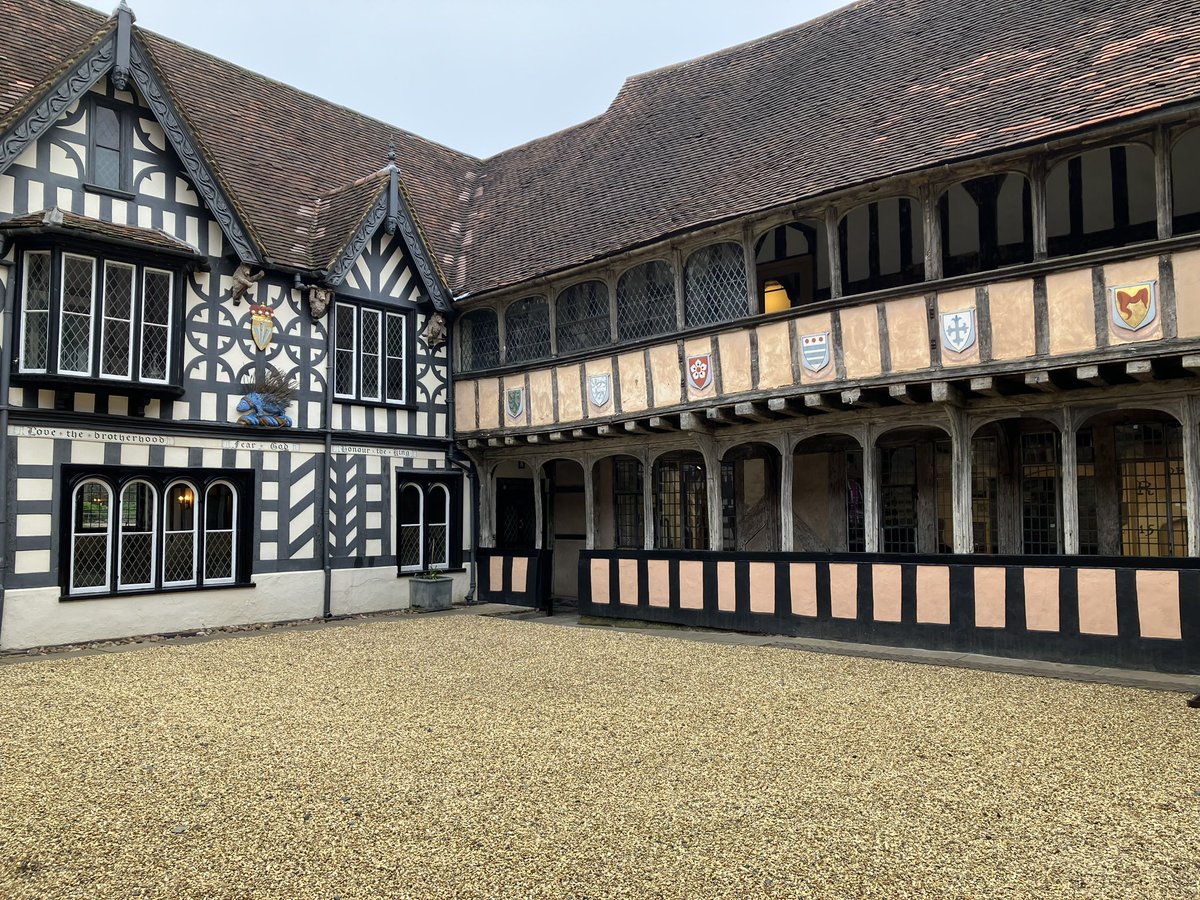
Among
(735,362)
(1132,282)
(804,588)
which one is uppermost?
(1132,282)

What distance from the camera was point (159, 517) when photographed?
11.7 metres

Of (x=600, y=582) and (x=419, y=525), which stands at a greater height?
(x=419, y=525)

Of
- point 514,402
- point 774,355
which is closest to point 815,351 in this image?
point 774,355

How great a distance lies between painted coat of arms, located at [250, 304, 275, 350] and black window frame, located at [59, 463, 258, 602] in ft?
6.56

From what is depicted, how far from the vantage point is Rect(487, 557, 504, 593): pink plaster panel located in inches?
608

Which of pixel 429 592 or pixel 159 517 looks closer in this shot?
pixel 159 517

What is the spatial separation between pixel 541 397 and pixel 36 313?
7134 millimetres

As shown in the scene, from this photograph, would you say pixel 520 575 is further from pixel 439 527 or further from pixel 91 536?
pixel 91 536

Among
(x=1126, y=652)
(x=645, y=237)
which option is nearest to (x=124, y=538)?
(x=645, y=237)

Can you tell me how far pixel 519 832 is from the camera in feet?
14.0

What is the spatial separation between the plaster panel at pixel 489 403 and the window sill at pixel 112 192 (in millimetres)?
6118

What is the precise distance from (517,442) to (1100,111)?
379 inches

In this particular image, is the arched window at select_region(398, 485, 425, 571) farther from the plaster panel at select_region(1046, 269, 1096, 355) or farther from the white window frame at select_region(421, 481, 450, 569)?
the plaster panel at select_region(1046, 269, 1096, 355)

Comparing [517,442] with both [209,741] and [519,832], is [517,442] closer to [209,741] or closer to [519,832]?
[209,741]
